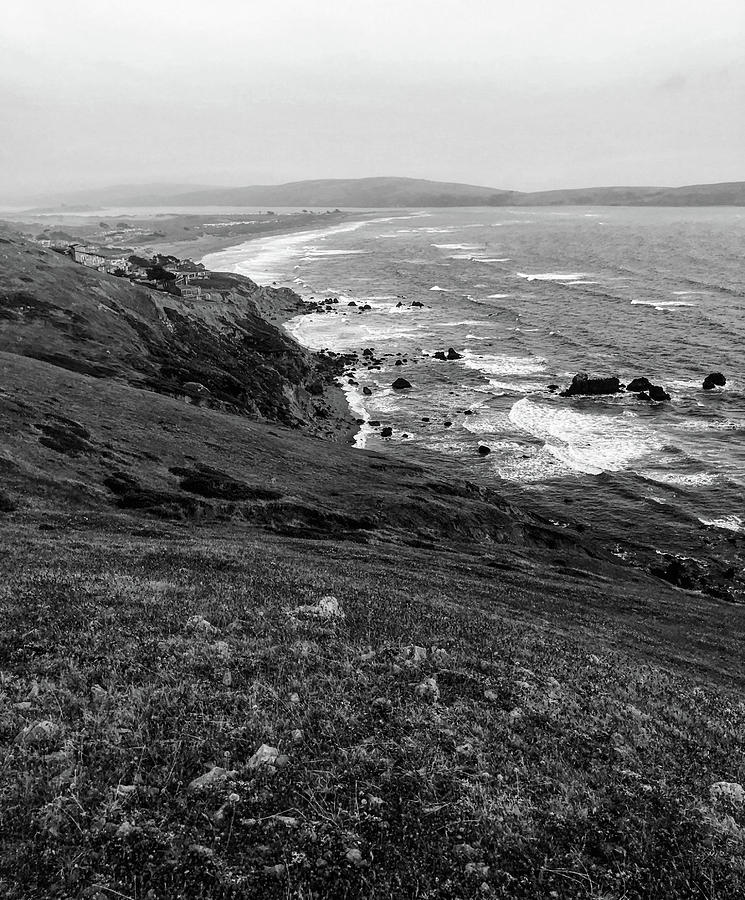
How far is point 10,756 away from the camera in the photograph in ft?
28.9

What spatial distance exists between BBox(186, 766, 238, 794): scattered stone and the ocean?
46608 mm

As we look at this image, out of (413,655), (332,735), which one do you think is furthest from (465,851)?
(413,655)

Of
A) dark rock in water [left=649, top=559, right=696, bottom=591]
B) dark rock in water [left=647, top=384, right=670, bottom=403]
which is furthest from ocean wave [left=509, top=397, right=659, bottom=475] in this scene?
dark rock in water [left=649, top=559, right=696, bottom=591]

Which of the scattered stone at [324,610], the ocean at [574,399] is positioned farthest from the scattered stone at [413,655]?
the ocean at [574,399]

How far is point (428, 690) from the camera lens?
42.1ft

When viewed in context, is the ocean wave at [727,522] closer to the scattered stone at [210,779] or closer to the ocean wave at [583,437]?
the ocean wave at [583,437]

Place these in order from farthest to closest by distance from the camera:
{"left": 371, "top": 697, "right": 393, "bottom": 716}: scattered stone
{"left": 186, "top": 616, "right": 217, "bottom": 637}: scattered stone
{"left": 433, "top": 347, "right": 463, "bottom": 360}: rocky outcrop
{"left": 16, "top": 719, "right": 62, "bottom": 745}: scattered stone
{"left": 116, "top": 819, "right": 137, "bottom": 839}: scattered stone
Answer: {"left": 433, "top": 347, "right": 463, "bottom": 360}: rocky outcrop → {"left": 186, "top": 616, "right": 217, "bottom": 637}: scattered stone → {"left": 371, "top": 697, "right": 393, "bottom": 716}: scattered stone → {"left": 16, "top": 719, "right": 62, "bottom": 745}: scattered stone → {"left": 116, "top": 819, "right": 137, "bottom": 839}: scattered stone

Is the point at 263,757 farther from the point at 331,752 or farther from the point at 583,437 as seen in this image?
the point at 583,437

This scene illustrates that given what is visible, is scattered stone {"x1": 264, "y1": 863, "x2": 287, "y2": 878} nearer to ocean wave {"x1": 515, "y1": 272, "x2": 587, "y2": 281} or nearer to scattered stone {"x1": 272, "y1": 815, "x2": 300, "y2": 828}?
scattered stone {"x1": 272, "y1": 815, "x2": 300, "y2": 828}

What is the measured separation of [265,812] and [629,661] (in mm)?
14845

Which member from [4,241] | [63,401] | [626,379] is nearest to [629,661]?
[63,401]

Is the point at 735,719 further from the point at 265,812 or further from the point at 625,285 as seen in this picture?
the point at 625,285

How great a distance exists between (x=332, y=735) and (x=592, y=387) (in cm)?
8159

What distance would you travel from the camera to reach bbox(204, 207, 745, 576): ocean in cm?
5772
